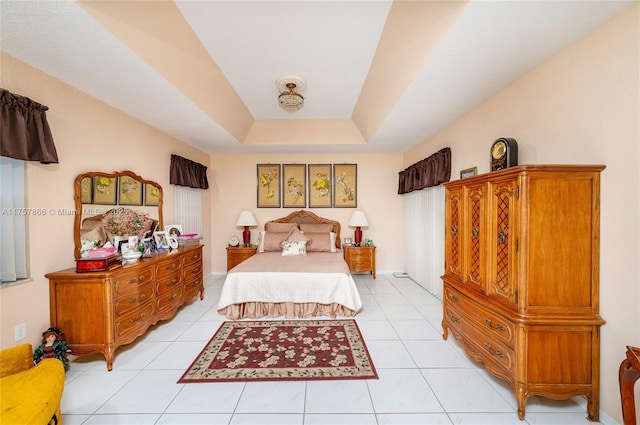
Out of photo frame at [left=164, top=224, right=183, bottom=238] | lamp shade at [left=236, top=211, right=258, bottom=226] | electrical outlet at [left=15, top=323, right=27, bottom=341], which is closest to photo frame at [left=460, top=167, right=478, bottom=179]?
lamp shade at [left=236, top=211, right=258, bottom=226]

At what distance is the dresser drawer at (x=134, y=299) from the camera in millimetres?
2286

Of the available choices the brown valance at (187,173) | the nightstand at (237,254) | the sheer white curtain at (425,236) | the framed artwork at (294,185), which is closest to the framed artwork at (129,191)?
the brown valance at (187,173)

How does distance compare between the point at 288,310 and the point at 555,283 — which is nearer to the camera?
the point at 555,283

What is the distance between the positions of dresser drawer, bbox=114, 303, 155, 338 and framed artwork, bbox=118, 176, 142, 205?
4.33 ft

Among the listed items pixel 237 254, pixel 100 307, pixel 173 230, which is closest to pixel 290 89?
pixel 173 230

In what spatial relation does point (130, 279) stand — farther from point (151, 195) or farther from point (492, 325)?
point (492, 325)

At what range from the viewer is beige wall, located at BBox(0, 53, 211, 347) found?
1953mm

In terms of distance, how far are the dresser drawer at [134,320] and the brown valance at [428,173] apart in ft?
13.3

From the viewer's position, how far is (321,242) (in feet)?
15.1

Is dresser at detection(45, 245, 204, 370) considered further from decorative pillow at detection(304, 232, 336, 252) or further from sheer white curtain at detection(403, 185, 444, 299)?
sheer white curtain at detection(403, 185, 444, 299)

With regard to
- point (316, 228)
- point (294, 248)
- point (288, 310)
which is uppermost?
point (316, 228)

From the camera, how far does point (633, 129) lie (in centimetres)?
148

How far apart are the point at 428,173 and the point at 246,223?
3463 mm

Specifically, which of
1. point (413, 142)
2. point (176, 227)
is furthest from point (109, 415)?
point (413, 142)
